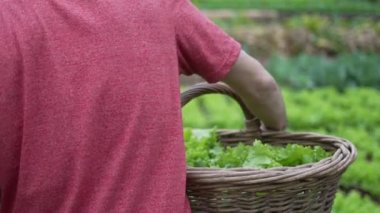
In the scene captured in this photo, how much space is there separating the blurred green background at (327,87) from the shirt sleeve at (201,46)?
1.97 m

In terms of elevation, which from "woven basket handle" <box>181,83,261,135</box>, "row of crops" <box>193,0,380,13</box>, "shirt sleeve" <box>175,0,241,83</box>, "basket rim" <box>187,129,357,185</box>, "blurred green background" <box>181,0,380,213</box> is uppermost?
"shirt sleeve" <box>175,0,241,83</box>

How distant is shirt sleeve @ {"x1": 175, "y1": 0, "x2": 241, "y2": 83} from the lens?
6.07 ft

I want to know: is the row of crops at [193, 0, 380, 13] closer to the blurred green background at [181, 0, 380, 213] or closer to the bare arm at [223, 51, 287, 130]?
the blurred green background at [181, 0, 380, 213]

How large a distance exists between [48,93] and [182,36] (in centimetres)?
36

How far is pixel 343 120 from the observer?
6227 millimetres

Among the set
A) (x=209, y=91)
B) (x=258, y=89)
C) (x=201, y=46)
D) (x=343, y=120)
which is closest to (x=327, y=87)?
(x=343, y=120)

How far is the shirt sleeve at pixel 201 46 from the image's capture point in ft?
6.07

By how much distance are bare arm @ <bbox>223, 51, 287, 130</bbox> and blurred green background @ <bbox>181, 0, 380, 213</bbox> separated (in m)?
1.56

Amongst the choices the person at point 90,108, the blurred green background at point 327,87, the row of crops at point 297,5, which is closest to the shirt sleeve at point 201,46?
the person at point 90,108

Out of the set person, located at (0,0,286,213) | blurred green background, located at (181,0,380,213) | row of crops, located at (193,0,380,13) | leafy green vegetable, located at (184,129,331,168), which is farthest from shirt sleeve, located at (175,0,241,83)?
row of crops, located at (193,0,380,13)

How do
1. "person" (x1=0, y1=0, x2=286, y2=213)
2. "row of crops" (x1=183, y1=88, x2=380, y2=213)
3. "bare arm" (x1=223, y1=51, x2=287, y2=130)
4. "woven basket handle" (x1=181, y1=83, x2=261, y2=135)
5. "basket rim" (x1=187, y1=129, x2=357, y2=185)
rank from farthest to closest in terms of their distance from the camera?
"row of crops" (x1=183, y1=88, x2=380, y2=213) < "woven basket handle" (x1=181, y1=83, x2=261, y2=135) < "bare arm" (x1=223, y1=51, x2=287, y2=130) < "basket rim" (x1=187, y1=129, x2=357, y2=185) < "person" (x1=0, y1=0, x2=286, y2=213)

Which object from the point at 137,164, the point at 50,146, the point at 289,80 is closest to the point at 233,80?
the point at 137,164

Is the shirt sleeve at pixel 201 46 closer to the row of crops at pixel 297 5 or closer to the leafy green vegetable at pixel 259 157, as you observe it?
the leafy green vegetable at pixel 259 157

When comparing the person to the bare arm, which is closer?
the person
